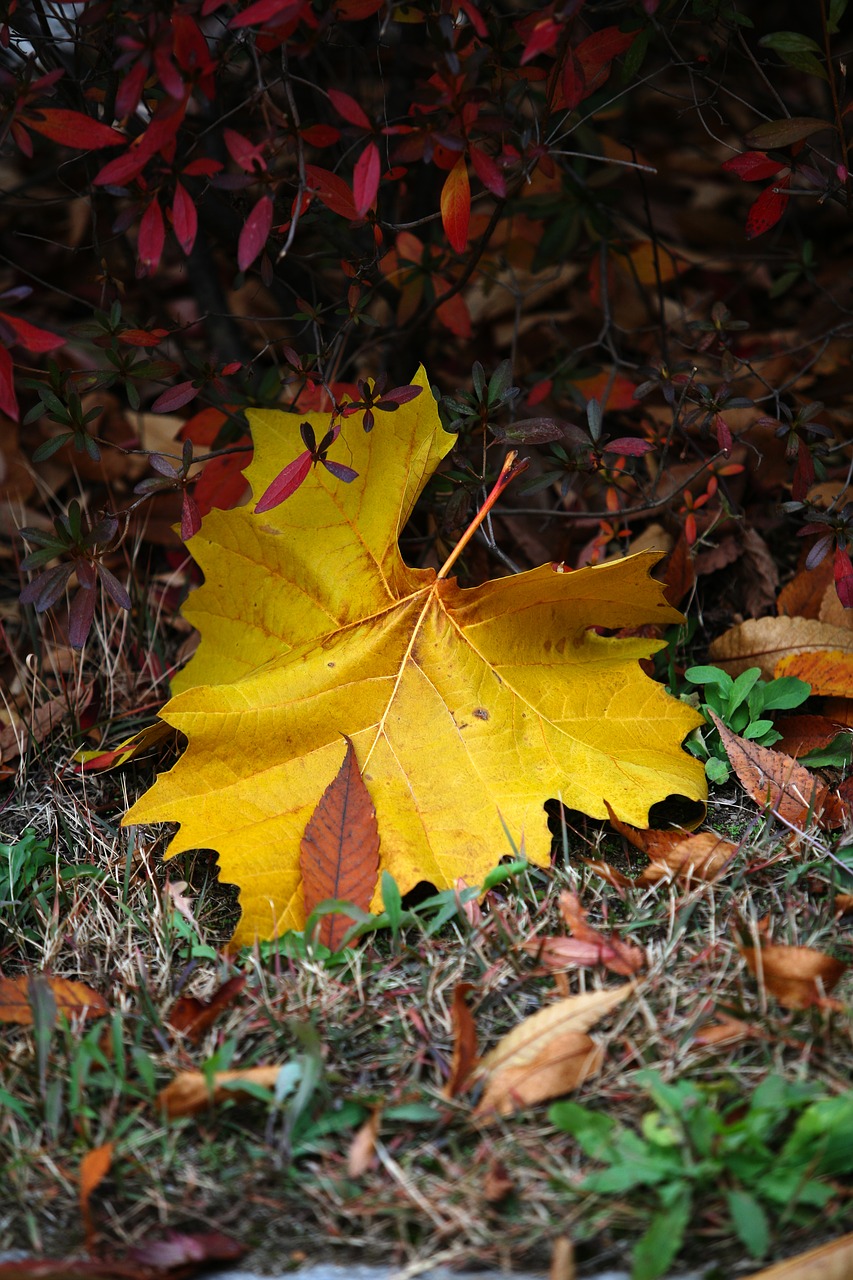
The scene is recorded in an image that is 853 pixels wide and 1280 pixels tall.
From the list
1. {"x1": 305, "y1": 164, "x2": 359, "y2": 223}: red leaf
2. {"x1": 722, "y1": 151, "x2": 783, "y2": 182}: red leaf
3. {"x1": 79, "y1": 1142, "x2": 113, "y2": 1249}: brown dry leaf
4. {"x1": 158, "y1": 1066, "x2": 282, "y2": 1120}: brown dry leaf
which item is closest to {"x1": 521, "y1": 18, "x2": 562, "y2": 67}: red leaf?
{"x1": 305, "y1": 164, "x2": 359, "y2": 223}: red leaf

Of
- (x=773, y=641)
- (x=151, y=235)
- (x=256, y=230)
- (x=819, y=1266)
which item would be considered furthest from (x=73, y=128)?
(x=819, y=1266)

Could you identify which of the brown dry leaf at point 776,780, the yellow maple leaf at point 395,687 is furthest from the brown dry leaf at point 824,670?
the yellow maple leaf at point 395,687

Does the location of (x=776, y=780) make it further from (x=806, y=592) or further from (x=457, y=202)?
(x=457, y=202)

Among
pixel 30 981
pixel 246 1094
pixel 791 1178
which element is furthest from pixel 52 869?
pixel 791 1178

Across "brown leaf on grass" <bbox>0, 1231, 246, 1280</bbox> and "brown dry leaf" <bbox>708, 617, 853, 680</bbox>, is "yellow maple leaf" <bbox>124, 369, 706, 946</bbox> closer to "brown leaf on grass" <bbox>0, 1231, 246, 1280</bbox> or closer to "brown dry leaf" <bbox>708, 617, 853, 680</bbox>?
"brown dry leaf" <bbox>708, 617, 853, 680</bbox>

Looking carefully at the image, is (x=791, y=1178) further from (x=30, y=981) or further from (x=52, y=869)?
(x=52, y=869)

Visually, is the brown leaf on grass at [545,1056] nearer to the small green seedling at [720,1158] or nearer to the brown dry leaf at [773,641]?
the small green seedling at [720,1158]

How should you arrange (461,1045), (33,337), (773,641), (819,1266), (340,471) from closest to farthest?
(819,1266) → (461,1045) → (33,337) → (340,471) → (773,641)
